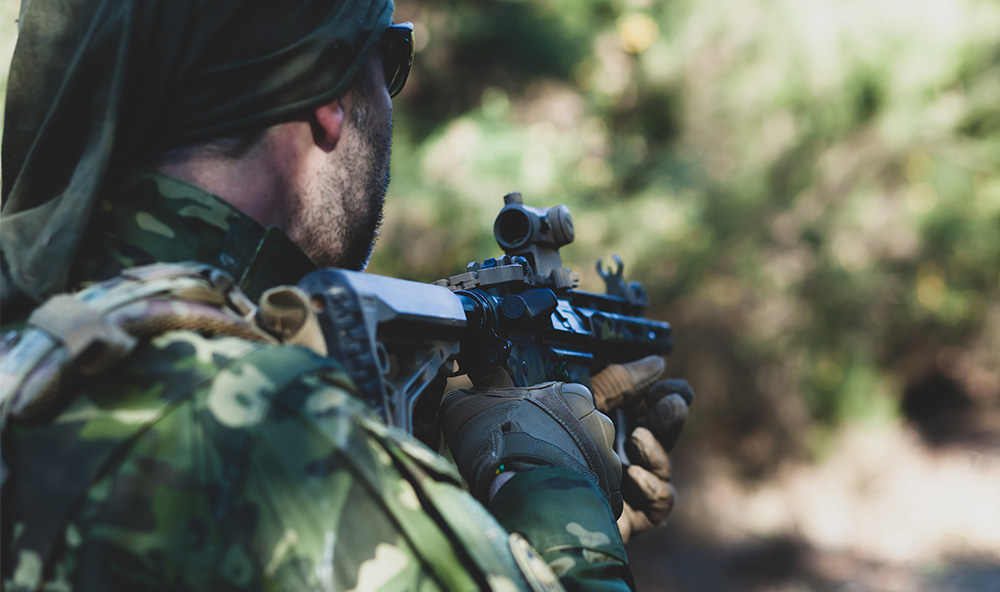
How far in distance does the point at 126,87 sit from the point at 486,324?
37.8 inches

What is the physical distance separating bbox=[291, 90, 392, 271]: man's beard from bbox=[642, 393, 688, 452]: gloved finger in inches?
51.6

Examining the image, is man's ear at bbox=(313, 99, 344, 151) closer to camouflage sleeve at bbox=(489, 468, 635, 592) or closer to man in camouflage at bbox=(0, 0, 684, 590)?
man in camouflage at bbox=(0, 0, 684, 590)

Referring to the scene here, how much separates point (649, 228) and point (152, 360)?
17.9 feet

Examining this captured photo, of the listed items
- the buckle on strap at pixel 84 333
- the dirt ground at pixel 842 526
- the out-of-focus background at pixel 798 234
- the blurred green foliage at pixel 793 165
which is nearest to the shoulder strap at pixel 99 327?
the buckle on strap at pixel 84 333

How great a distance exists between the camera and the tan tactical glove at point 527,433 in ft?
5.79

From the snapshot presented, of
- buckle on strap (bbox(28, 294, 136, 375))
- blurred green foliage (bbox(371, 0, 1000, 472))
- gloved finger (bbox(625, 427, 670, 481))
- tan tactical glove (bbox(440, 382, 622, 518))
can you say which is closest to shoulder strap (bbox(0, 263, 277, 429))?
buckle on strap (bbox(28, 294, 136, 375))

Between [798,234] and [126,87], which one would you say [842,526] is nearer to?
[798,234]

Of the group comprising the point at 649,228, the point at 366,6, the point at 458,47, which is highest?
the point at 458,47

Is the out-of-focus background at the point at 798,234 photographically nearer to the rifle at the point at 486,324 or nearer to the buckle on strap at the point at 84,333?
the rifle at the point at 486,324

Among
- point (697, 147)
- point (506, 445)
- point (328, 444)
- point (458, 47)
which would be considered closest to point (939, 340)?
point (697, 147)

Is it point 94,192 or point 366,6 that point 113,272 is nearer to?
point 94,192

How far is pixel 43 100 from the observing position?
139 cm

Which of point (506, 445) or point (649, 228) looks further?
point (649, 228)

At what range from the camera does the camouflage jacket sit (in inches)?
40.2
